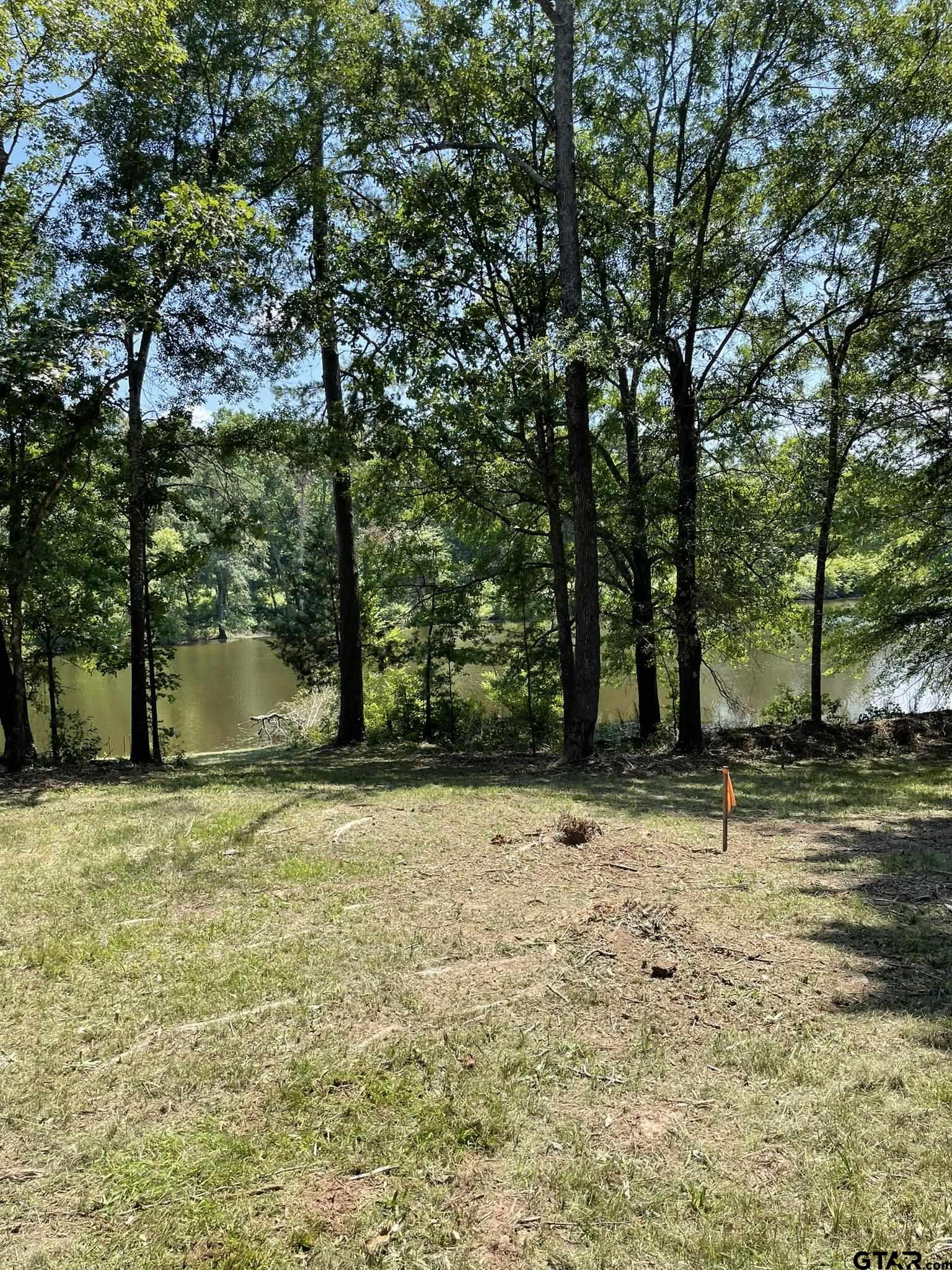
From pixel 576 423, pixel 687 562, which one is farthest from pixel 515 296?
pixel 687 562

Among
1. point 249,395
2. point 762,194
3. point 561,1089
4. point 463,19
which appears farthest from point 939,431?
point 561,1089

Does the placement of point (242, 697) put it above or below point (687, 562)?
below

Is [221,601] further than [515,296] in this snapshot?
Yes

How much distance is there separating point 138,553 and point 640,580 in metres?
8.46

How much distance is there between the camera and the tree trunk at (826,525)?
466 inches

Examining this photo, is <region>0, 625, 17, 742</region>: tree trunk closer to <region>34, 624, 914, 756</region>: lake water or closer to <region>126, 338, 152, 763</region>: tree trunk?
<region>126, 338, 152, 763</region>: tree trunk

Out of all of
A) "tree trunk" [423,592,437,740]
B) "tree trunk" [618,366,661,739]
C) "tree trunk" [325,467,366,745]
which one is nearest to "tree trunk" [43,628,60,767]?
"tree trunk" [325,467,366,745]

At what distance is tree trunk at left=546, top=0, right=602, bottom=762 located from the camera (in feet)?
33.3

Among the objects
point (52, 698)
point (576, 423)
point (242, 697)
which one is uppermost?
point (576, 423)

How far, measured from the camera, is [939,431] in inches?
467

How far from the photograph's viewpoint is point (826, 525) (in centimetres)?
1303

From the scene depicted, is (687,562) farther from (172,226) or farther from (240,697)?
(240,697)

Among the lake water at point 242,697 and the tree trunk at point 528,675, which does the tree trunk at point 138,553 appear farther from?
the tree trunk at point 528,675

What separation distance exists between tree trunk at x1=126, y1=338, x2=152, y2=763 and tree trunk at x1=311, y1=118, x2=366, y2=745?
8.89ft
